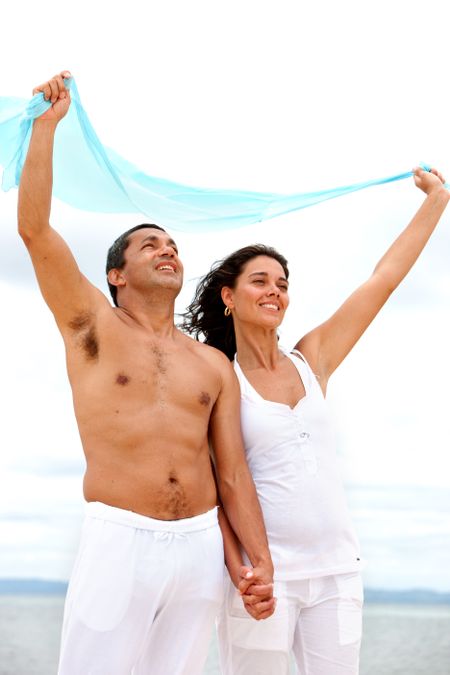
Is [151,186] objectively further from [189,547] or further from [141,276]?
[189,547]

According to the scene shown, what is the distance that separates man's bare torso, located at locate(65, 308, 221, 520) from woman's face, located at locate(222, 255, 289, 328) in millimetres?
616

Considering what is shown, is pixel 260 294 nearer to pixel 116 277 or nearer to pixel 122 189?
pixel 116 277

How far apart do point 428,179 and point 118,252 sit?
201 centimetres

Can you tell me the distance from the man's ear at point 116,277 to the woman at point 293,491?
686 mm

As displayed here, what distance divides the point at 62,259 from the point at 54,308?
0.23 metres

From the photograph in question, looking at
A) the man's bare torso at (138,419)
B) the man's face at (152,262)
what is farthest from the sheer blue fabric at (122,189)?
the man's bare torso at (138,419)

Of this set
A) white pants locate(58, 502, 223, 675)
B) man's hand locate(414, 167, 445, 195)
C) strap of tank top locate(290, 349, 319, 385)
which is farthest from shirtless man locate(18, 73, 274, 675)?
man's hand locate(414, 167, 445, 195)

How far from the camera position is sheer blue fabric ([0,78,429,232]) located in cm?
470

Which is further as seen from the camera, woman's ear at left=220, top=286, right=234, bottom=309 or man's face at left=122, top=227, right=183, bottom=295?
woman's ear at left=220, top=286, right=234, bottom=309

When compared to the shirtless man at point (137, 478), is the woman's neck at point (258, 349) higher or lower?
higher

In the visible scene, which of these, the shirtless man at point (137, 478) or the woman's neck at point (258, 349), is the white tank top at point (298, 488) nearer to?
the shirtless man at point (137, 478)

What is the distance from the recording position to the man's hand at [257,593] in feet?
13.0

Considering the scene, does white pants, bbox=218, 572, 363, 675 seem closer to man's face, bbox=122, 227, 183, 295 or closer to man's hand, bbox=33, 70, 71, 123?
man's face, bbox=122, 227, 183, 295

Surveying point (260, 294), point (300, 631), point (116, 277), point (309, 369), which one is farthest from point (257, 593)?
point (116, 277)
